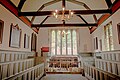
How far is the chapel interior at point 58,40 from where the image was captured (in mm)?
4184

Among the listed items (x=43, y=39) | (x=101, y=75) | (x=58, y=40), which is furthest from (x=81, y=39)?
(x=101, y=75)

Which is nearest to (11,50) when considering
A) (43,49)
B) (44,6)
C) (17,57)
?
(17,57)

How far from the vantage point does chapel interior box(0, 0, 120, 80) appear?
4.18m

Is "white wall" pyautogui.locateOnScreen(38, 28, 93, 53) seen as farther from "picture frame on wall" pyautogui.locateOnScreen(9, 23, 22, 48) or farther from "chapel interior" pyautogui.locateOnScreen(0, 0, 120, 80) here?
"picture frame on wall" pyautogui.locateOnScreen(9, 23, 22, 48)

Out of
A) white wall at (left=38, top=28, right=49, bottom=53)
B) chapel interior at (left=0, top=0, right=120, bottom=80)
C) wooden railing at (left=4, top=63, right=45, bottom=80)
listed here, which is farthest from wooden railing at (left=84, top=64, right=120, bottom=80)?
white wall at (left=38, top=28, right=49, bottom=53)

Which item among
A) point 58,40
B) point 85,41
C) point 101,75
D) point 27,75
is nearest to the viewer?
point 101,75

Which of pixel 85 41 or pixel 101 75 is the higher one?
pixel 85 41

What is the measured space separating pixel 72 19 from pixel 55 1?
3426 mm

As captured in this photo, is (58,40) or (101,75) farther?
(58,40)

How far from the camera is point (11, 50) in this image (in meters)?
5.04

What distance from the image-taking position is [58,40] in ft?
36.0

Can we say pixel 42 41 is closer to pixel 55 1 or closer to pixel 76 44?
pixel 76 44

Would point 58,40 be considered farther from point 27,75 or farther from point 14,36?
point 27,75

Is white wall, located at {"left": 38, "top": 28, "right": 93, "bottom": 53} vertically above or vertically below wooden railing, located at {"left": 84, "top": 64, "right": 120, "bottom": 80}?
above
